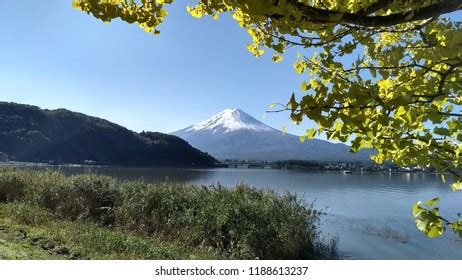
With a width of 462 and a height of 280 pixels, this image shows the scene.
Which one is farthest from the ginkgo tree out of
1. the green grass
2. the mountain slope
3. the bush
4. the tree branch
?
the mountain slope

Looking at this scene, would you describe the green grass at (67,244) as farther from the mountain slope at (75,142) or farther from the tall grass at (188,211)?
the mountain slope at (75,142)

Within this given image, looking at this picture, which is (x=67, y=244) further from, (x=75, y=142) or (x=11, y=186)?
(x=75, y=142)

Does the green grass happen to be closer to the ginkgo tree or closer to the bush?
the bush

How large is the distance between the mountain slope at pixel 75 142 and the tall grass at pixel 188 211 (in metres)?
101

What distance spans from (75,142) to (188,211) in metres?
116

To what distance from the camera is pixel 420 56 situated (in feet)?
8.03

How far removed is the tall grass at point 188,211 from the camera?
12.3 meters

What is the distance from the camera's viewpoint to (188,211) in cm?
1304

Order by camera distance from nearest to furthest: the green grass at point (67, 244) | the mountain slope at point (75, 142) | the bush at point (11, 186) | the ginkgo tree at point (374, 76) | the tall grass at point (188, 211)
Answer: the ginkgo tree at point (374, 76), the green grass at point (67, 244), the tall grass at point (188, 211), the bush at point (11, 186), the mountain slope at point (75, 142)

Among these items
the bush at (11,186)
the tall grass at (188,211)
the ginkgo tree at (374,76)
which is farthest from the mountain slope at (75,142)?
the ginkgo tree at (374,76)

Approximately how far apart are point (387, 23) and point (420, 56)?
36cm

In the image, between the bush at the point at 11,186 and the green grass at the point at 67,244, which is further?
the bush at the point at 11,186

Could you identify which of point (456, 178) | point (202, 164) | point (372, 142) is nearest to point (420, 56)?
point (372, 142)

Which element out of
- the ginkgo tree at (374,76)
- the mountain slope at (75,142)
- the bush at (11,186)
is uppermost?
the mountain slope at (75,142)
